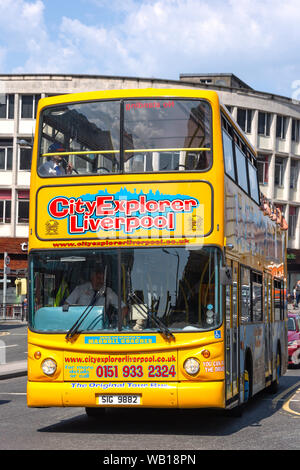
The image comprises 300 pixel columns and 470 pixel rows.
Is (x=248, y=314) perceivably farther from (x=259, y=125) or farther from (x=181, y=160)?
(x=259, y=125)

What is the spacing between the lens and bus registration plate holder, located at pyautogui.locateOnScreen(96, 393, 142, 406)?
35.9 ft

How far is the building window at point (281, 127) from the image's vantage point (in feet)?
228

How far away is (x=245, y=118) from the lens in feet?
222

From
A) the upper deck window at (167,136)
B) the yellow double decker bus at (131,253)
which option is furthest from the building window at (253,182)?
the upper deck window at (167,136)

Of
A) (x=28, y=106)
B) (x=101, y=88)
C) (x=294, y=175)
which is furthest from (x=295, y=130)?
(x=28, y=106)

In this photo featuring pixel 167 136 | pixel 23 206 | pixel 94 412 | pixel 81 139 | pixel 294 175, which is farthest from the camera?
pixel 294 175

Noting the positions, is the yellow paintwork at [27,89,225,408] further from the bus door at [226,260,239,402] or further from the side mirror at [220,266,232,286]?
the bus door at [226,260,239,402]

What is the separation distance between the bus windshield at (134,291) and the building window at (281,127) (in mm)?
59535

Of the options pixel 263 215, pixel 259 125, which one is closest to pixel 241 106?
pixel 259 125

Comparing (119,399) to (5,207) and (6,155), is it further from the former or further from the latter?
(6,155)

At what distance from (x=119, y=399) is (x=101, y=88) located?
5310 cm

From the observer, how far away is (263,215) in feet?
53.9

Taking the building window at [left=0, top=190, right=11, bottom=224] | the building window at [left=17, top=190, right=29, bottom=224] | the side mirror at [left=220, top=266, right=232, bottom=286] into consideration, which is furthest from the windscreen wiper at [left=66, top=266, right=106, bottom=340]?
the building window at [left=0, top=190, right=11, bottom=224]

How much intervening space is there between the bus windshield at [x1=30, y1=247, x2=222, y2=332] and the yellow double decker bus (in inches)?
0.5
